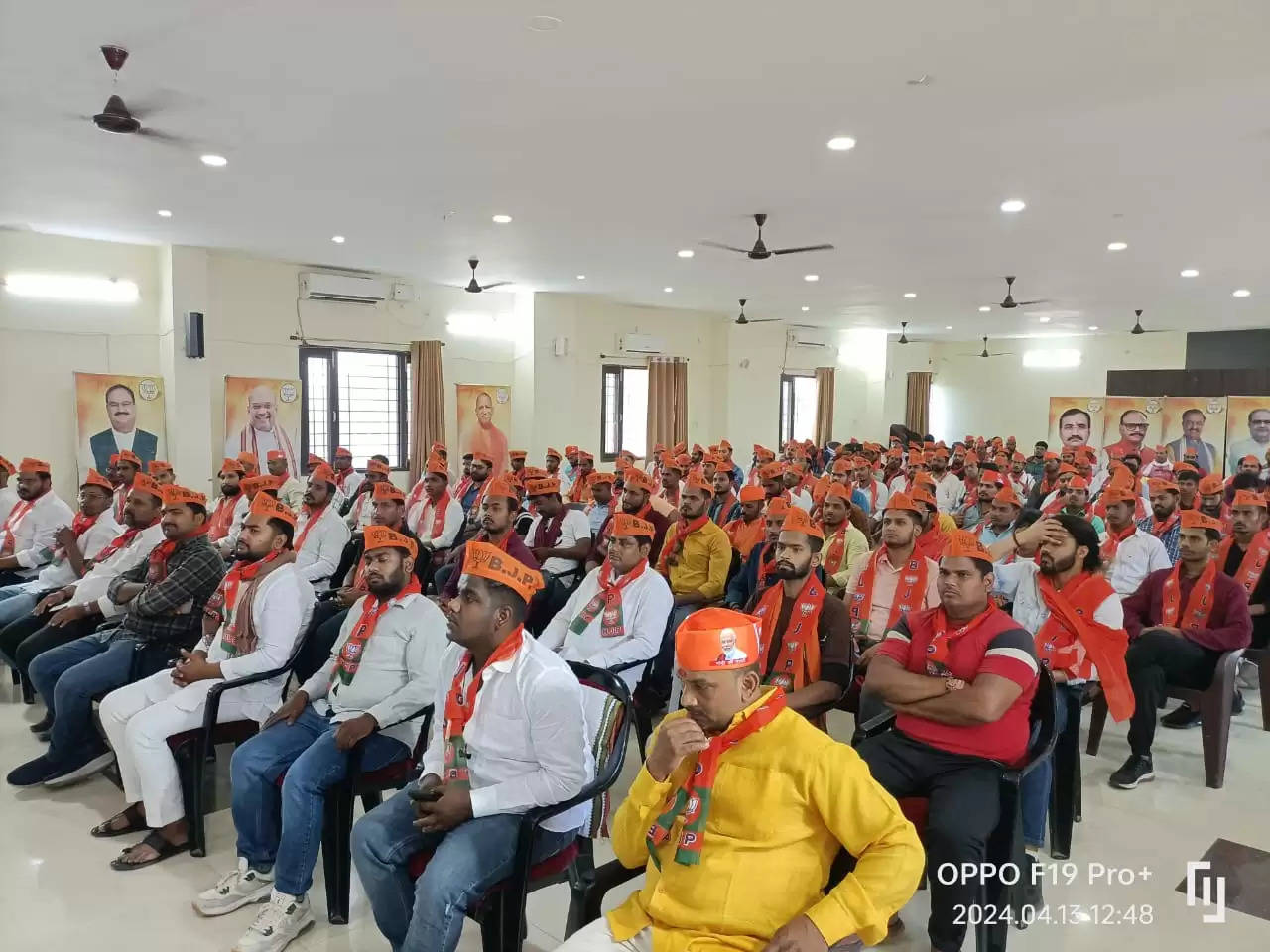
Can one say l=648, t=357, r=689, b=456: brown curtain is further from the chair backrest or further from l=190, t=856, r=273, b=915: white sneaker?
the chair backrest

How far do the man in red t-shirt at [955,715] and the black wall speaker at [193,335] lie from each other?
8.42 m

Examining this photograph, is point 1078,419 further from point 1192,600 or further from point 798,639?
point 798,639

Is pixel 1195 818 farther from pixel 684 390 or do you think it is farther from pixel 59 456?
pixel 684 390

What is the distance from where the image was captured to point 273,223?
7520 mm

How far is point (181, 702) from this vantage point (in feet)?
9.30

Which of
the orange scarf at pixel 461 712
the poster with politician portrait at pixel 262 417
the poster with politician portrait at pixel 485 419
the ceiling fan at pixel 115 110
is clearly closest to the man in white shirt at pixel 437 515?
the ceiling fan at pixel 115 110

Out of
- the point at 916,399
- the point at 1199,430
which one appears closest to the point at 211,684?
the point at 1199,430

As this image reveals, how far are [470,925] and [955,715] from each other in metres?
1.57

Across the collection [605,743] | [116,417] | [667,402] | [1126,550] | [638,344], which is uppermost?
[638,344]

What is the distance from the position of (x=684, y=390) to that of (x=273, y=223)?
7.41 m

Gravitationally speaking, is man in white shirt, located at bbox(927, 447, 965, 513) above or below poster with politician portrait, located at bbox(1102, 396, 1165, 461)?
below

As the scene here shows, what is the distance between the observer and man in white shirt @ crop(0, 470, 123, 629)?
4.43 m

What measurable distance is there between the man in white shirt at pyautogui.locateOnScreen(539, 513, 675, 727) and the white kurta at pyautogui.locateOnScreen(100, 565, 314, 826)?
3.30ft

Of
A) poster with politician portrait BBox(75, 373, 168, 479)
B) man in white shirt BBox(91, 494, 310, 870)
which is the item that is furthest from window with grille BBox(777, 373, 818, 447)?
man in white shirt BBox(91, 494, 310, 870)
